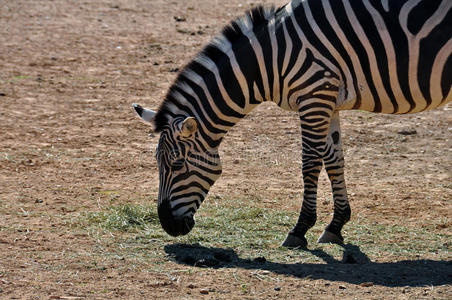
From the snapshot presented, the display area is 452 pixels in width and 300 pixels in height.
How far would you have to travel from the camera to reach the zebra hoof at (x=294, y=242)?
8.16 meters

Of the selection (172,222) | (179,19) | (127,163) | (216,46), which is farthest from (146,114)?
(179,19)

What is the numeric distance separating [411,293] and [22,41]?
12.7 metres

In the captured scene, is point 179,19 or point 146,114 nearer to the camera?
point 146,114

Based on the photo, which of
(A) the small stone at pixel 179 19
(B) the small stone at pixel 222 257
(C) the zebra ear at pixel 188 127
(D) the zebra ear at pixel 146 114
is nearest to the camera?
(B) the small stone at pixel 222 257

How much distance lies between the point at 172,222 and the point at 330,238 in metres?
1.68

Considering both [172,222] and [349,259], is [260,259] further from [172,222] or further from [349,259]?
[172,222]

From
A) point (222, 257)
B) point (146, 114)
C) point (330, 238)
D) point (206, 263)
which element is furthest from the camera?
point (146, 114)

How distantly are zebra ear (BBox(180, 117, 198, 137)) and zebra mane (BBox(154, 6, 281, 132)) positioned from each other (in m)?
0.29

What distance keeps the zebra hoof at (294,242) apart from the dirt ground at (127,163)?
716 millimetres

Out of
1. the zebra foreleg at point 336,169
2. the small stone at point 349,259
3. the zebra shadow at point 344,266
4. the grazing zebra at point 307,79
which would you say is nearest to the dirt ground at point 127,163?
the zebra shadow at point 344,266

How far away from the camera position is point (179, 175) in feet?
26.9

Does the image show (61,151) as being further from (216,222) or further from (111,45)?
(111,45)

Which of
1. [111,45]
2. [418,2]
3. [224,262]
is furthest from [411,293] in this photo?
[111,45]

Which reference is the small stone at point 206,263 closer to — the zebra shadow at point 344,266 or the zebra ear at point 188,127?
the zebra shadow at point 344,266
